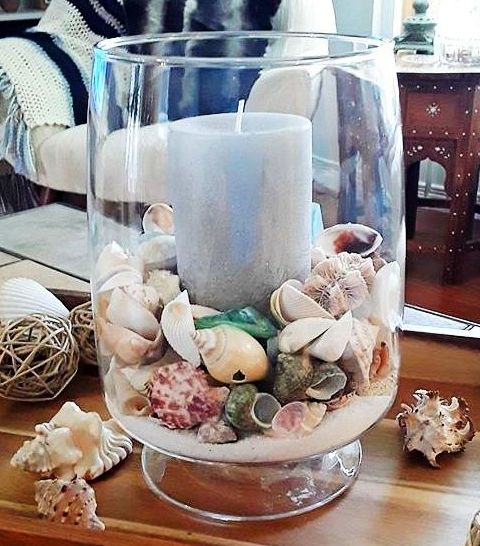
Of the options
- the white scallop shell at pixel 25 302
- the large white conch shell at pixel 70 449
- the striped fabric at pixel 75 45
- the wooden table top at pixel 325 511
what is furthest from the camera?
the striped fabric at pixel 75 45

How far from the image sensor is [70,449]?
565mm

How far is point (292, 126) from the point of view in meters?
0.52

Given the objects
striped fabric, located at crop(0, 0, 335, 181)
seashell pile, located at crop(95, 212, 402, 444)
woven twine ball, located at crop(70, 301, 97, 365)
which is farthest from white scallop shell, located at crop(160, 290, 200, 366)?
striped fabric, located at crop(0, 0, 335, 181)

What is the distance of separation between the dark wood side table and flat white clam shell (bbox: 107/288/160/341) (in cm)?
133

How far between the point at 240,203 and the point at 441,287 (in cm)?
142

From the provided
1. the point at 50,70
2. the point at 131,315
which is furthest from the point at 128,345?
the point at 50,70

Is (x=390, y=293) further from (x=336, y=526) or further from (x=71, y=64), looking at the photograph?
(x=71, y=64)

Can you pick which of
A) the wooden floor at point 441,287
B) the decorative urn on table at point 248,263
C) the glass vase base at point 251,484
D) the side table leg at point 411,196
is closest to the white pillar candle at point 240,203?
the decorative urn on table at point 248,263

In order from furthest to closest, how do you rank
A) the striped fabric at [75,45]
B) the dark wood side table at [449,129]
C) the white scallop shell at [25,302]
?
the striped fabric at [75,45] < the dark wood side table at [449,129] < the white scallop shell at [25,302]

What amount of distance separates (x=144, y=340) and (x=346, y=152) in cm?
18

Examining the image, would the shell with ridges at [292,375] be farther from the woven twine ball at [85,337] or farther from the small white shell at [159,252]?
the woven twine ball at [85,337]

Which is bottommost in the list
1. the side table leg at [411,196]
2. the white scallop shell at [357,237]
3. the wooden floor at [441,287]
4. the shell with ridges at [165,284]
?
the wooden floor at [441,287]

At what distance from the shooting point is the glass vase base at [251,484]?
53 centimetres

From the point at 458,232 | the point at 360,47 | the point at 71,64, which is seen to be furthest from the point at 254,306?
the point at 71,64
